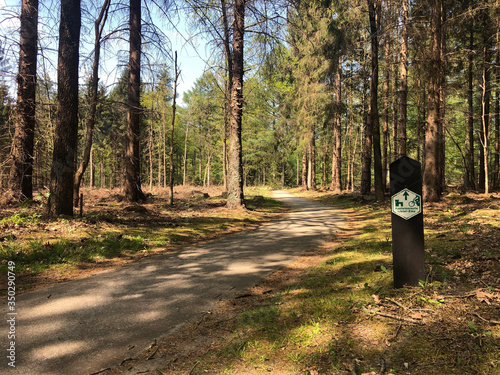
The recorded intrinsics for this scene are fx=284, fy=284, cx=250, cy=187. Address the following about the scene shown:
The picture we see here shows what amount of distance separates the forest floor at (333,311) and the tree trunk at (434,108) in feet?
17.4

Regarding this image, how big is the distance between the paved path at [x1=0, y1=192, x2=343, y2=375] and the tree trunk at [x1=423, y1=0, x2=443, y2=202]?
26.7 ft

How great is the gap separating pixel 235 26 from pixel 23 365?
47.0 feet

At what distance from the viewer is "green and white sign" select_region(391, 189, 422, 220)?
145 inches

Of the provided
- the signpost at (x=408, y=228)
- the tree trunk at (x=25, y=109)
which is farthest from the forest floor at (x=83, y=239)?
the signpost at (x=408, y=228)

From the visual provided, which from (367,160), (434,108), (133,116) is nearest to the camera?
(434,108)

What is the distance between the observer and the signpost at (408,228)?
3668mm

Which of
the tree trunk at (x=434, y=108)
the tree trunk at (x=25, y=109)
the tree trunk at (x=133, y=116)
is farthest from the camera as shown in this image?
the tree trunk at (x=133, y=116)

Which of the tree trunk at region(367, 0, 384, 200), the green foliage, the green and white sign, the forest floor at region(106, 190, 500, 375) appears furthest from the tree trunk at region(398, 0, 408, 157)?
the green foliage

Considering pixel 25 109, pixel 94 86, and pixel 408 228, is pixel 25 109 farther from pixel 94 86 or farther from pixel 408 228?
pixel 408 228

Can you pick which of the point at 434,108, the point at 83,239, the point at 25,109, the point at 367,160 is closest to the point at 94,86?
the point at 25,109

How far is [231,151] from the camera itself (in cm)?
1333

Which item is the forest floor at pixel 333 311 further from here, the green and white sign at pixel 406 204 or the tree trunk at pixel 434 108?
the tree trunk at pixel 434 108

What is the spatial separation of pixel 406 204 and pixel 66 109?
9.06 metres

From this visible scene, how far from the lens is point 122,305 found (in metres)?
3.93
